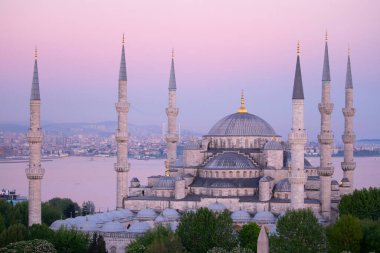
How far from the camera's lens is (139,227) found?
27.0m

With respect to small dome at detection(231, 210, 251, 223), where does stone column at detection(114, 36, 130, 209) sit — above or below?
above

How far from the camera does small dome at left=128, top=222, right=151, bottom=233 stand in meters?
26.8

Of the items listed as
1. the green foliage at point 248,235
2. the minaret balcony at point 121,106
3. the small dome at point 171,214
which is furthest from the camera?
the minaret balcony at point 121,106

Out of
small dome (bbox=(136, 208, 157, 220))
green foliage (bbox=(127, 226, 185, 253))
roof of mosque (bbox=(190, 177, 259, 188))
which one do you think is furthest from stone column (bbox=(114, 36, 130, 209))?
green foliage (bbox=(127, 226, 185, 253))

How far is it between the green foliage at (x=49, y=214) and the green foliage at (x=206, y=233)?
862 cm

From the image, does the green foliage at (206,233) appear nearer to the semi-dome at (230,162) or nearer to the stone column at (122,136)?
the semi-dome at (230,162)

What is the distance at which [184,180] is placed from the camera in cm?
2997

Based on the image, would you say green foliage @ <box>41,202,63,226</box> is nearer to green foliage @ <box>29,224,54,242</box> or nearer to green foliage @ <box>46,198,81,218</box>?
green foliage @ <box>46,198,81,218</box>

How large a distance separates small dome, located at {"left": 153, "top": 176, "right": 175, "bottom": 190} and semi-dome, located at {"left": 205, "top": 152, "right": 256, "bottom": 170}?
1.46 metres

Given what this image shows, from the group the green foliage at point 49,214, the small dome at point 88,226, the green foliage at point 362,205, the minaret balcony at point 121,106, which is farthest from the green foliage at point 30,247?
the minaret balcony at point 121,106

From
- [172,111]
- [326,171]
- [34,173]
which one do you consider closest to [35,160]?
[34,173]

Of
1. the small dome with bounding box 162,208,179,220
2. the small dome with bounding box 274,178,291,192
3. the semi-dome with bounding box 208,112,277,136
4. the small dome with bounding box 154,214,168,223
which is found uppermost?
the semi-dome with bounding box 208,112,277,136

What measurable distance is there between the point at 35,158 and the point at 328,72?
446 inches

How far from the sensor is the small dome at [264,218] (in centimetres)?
2750
